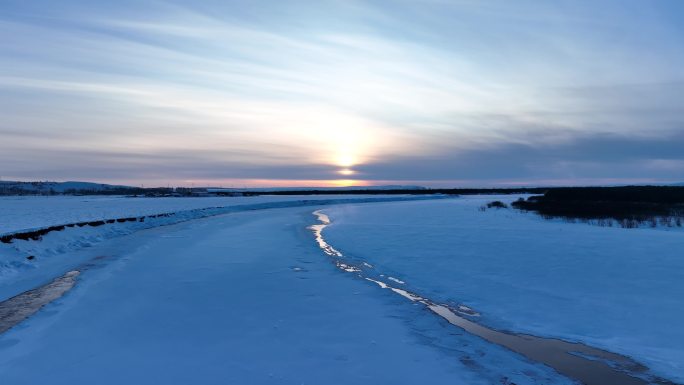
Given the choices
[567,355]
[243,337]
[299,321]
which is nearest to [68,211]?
[299,321]

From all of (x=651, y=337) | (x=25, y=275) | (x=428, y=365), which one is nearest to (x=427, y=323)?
(x=428, y=365)

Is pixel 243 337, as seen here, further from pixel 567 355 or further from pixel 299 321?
pixel 567 355

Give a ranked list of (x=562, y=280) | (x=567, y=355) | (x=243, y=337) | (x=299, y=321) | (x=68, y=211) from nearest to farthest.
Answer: (x=567, y=355) → (x=243, y=337) → (x=299, y=321) → (x=562, y=280) → (x=68, y=211)

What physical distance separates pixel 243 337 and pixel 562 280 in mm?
7461

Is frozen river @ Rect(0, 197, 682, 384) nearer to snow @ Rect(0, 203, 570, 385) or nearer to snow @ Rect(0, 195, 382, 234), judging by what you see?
snow @ Rect(0, 203, 570, 385)

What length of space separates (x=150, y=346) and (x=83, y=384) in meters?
1.38

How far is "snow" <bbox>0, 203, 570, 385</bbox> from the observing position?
581 centimetres

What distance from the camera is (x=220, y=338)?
7.20 m

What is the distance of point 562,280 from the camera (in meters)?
11.0

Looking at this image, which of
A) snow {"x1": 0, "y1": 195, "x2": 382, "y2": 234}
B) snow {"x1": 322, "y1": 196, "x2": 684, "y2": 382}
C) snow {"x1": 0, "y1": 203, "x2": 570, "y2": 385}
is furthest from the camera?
snow {"x1": 0, "y1": 195, "x2": 382, "y2": 234}

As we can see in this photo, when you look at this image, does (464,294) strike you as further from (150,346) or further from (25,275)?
(25,275)

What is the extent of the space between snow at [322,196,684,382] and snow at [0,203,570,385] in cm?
150

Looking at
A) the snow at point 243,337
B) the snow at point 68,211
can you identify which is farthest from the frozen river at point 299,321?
the snow at point 68,211

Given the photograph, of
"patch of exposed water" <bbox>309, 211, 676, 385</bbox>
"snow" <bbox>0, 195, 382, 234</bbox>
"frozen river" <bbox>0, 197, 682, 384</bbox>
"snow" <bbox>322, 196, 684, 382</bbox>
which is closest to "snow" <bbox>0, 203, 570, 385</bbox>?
"frozen river" <bbox>0, 197, 682, 384</bbox>
